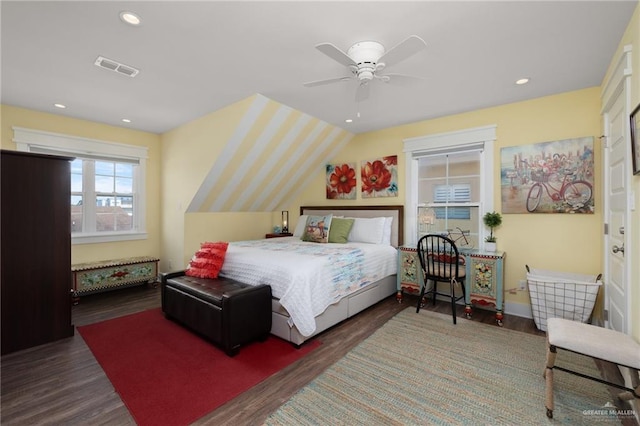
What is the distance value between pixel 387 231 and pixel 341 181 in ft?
4.19

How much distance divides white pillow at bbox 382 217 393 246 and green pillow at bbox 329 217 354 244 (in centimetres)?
48

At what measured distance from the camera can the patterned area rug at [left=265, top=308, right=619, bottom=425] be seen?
5.45ft

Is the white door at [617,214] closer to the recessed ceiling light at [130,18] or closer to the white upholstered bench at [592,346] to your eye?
the white upholstered bench at [592,346]

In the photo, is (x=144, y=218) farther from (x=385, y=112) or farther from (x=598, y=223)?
(x=598, y=223)

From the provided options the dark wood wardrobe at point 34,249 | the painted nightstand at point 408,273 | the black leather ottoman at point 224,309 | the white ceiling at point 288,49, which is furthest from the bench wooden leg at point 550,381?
the dark wood wardrobe at point 34,249

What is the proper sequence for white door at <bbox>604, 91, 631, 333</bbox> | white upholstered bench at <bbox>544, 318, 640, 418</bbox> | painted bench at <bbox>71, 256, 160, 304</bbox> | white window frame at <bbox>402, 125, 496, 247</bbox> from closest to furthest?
white upholstered bench at <bbox>544, 318, 640, 418</bbox>
white door at <bbox>604, 91, 631, 333</bbox>
white window frame at <bbox>402, 125, 496, 247</bbox>
painted bench at <bbox>71, 256, 160, 304</bbox>

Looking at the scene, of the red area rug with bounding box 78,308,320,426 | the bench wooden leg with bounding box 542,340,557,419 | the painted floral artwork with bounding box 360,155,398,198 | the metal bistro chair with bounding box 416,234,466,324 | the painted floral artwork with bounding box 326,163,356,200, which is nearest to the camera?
the bench wooden leg with bounding box 542,340,557,419

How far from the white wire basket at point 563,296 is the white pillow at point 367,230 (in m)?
1.76

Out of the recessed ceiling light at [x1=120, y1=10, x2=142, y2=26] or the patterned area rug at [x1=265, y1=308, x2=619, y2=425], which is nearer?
the patterned area rug at [x1=265, y1=308, x2=619, y2=425]

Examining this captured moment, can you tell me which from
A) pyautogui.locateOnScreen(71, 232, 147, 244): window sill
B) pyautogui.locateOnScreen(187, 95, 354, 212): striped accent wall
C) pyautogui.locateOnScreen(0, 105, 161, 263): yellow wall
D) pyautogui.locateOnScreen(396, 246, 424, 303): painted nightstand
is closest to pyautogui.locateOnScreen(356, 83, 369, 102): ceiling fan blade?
pyautogui.locateOnScreen(187, 95, 354, 212): striped accent wall

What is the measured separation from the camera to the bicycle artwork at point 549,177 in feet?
9.64

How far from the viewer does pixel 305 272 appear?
254cm

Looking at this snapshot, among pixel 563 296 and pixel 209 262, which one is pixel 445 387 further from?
pixel 209 262

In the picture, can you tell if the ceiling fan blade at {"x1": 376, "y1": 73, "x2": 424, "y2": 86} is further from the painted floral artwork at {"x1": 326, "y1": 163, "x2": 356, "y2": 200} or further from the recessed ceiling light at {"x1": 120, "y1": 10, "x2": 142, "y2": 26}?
the painted floral artwork at {"x1": 326, "y1": 163, "x2": 356, "y2": 200}
